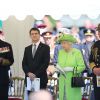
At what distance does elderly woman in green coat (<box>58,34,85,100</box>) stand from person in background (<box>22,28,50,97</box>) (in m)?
0.27

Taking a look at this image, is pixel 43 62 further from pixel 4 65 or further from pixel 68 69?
pixel 4 65

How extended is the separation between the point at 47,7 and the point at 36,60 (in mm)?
1062

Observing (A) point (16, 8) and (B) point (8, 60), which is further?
(A) point (16, 8)

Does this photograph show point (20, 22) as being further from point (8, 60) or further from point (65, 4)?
point (8, 60)

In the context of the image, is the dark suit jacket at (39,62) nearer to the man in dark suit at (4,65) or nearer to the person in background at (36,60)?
the person in background at (36,60)

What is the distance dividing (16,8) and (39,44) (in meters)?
0.89

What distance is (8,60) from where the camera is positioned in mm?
4422

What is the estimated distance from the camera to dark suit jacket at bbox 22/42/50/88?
4.51 metres

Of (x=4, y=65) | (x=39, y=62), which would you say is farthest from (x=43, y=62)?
(x=4, y=65)

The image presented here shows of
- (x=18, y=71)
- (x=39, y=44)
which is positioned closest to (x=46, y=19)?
(x=18, y=71)

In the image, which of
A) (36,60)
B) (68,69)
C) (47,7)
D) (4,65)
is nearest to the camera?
(4,65)

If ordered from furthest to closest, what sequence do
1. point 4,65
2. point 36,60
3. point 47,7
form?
1. point 47,7
2. point 36,60
3. point 4,65

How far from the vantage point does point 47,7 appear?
5.15m

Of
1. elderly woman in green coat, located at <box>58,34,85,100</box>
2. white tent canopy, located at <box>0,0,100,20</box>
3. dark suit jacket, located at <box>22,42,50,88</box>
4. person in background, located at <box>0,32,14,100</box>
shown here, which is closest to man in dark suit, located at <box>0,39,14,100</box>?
person in background, located at <box>0,32,14,100</box>
